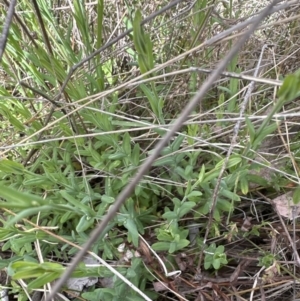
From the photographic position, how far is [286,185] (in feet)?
3.71

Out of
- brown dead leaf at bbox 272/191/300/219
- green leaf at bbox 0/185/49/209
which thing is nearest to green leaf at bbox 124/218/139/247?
brown dead leaf at bbox 272/191/300/219

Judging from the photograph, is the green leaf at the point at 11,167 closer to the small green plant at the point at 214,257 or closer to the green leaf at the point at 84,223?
the green leaf at the point at 84,223

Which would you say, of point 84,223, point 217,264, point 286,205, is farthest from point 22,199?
point 286,205

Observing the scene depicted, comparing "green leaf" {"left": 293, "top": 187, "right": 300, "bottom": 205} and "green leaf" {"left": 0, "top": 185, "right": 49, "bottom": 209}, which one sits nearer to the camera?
"green leaf" {"left": 0, "top": 185, "right": 49, "bottom": 209}

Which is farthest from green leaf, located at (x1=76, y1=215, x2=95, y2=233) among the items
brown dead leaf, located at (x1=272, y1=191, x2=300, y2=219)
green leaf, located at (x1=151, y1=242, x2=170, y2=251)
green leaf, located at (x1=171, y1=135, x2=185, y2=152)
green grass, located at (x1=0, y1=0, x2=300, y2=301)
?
brown dead leaf, located at (x1=272, y1=191, x2=300, y2=219)

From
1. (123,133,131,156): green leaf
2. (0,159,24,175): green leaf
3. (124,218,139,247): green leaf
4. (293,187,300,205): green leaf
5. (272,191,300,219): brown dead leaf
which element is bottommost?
(272,191,300,219): brown dead leaf

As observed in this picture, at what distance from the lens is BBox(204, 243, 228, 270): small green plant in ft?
3.38

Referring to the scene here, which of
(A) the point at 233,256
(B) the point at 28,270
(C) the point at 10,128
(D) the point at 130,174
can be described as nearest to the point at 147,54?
(D) the point at 130,174

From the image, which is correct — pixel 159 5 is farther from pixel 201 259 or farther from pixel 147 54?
pixel 201 259

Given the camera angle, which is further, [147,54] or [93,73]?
[93,73]

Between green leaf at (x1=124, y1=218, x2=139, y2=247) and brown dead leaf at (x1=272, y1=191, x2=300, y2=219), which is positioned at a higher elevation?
green leaf at (x1=124, y1=218, x2=139, y2=247)

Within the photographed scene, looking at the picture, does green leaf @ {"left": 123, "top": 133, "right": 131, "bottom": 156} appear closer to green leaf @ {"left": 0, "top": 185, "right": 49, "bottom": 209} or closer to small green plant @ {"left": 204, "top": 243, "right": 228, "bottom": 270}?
small green plant @ {"left": 204, "top": 243, "right": 228, "bottom": 270}

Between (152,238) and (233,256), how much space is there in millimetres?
212

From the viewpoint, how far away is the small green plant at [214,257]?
1.03 metres
